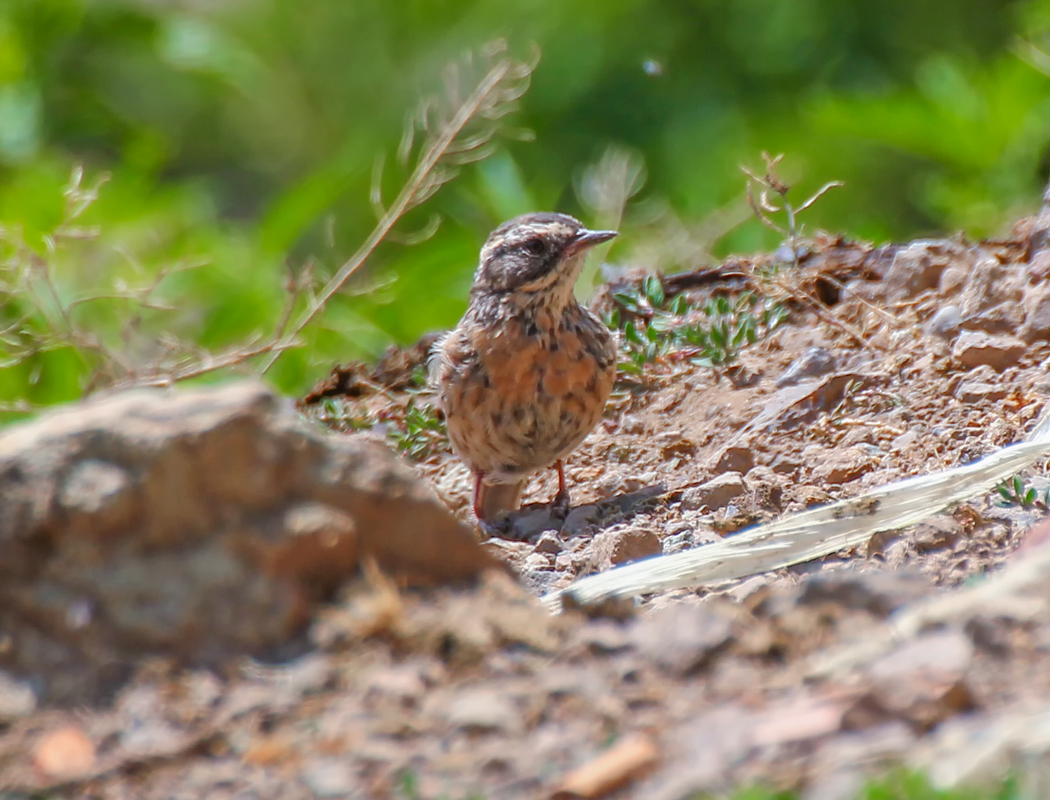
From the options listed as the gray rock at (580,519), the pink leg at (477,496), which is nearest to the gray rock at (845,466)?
the gray rock at (580,519)

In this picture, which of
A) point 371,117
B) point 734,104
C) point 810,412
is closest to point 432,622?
point 810,412

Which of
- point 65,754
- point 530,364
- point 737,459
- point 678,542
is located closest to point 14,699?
point 65,754

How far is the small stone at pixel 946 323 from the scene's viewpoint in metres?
5.50

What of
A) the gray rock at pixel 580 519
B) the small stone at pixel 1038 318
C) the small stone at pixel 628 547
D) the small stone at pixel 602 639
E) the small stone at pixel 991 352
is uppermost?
the small stone at pixel 1038 318

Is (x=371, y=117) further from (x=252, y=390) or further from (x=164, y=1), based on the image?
(x=252, y=390)

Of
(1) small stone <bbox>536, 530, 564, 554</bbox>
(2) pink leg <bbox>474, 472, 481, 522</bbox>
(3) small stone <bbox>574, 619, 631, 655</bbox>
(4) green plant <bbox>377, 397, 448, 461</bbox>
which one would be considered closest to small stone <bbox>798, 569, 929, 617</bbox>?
(3) small stone <bbox>574, 619, 631, 655</bbox>

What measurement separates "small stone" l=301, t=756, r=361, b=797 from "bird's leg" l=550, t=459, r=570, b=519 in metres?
2.96

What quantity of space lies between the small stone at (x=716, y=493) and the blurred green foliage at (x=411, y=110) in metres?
2.37

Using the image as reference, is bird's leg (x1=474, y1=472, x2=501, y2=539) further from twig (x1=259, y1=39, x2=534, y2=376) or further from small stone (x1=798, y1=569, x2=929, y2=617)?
small stone (x1=798, y1=569, x2=929, y2=617)

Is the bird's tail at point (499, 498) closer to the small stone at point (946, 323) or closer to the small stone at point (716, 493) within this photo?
the small stone at point (716, 493)

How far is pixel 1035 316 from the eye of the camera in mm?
5277

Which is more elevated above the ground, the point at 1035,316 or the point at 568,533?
the point at 1035,316

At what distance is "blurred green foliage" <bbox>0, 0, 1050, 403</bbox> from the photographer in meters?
8.83

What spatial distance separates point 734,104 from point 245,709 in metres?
9.84
